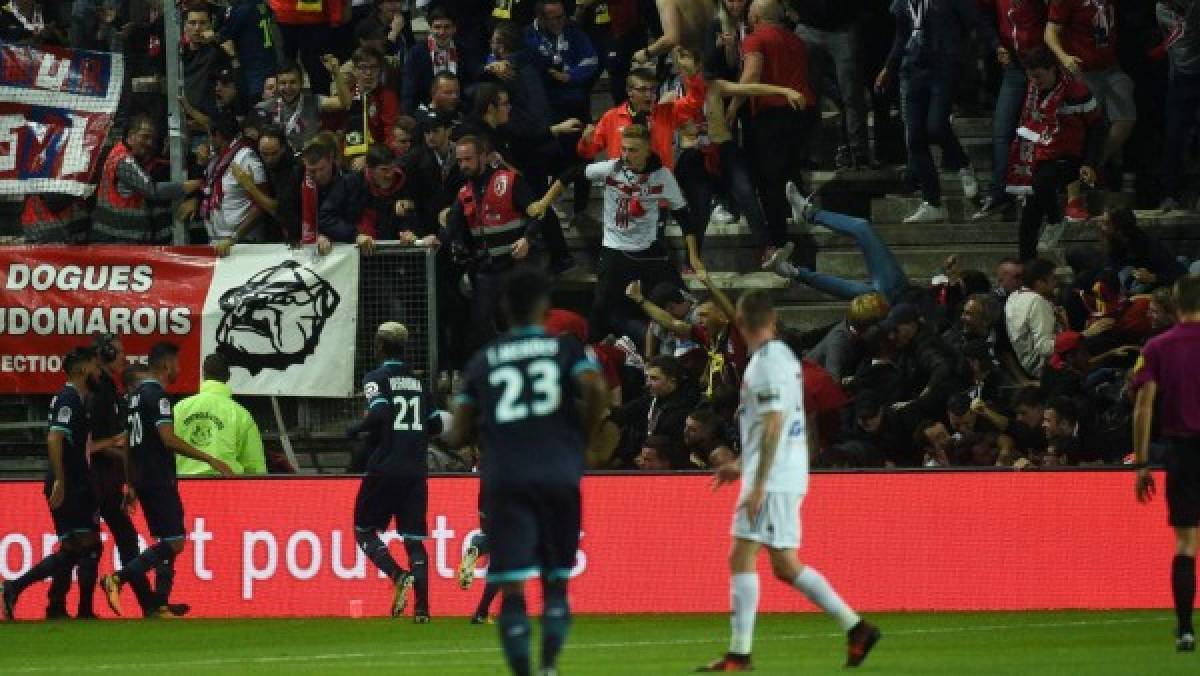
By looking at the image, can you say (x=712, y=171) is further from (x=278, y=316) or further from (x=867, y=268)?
(x=278, y=316)

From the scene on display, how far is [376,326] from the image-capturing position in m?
21.4

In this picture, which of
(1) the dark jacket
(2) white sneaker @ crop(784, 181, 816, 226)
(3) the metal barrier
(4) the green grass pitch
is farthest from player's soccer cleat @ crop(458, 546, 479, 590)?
(2) white sneaker @ crop(784, 181, 816, 226)

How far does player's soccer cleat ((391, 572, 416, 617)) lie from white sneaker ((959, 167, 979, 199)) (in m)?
6.85

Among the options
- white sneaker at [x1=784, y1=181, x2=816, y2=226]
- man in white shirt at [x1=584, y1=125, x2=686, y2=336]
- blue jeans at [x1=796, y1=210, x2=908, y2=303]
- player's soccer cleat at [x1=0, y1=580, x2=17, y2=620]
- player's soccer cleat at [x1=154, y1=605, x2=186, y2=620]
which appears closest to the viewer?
player's soccer cleat at [x1=0, y1=580, x2=17, y2=620]

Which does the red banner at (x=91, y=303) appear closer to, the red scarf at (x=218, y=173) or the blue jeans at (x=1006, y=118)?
the red scarf at (x=218, y=173)

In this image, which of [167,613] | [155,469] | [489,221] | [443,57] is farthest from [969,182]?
[167,613]

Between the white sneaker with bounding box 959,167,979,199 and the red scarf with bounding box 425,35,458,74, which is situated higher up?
the red scarf with bounding box 425,35,458,74

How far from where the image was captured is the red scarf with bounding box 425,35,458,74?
23.3m

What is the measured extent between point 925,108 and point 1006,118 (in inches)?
29.5

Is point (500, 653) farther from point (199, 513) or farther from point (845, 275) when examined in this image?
point (845, 275)

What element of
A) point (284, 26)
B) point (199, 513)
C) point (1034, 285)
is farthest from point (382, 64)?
point (1034, 285)

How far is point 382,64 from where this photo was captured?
23094mm

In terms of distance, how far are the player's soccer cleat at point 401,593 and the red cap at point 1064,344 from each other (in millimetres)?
4939

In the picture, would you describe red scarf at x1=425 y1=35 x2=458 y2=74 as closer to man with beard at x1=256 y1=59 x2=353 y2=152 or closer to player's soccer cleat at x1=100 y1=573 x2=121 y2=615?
man with beard at x1=256 y1=59 x2=353 y2=152
